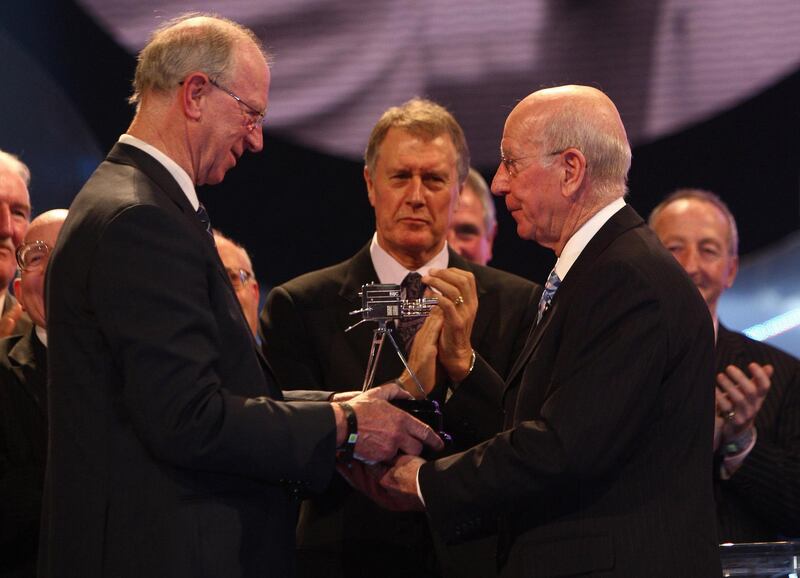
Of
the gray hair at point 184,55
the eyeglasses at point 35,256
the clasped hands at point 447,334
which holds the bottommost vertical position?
the clasped hands at point 447,334

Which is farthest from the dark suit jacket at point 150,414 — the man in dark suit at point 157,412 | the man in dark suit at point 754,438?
the man in dark suit at point 754,438

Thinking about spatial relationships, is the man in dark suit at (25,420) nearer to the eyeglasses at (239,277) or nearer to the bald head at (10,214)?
the bald head at (10,214)

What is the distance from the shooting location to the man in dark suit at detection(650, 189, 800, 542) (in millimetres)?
3459

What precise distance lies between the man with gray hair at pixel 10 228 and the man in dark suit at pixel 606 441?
1.88 meters

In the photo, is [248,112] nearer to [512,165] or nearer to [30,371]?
[512,165]

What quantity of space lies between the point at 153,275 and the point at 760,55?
3482 mm

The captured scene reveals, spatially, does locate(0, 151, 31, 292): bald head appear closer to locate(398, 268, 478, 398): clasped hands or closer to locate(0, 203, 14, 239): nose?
locate(0, 203, 14, 239): nose

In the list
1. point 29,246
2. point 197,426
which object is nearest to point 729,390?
point 197,426

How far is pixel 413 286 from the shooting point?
3.39m

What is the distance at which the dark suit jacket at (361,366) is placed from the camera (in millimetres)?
3117

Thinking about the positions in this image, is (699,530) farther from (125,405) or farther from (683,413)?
(125,405)

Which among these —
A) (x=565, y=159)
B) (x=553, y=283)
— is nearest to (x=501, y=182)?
(x=565, y=159)

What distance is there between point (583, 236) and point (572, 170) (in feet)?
0.55

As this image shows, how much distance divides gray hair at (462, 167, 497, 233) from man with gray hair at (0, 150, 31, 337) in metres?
1.85
